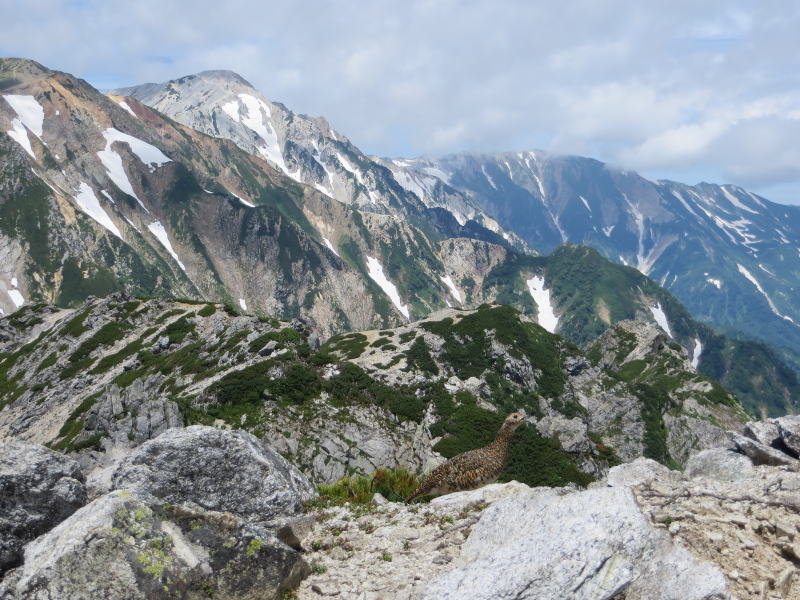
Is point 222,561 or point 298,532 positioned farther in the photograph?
point 298,532

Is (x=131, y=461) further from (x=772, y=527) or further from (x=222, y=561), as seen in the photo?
(x=772, y=527)

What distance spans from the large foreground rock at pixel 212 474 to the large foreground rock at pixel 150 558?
2.58 meters

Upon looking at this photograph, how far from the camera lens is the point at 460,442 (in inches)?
2414

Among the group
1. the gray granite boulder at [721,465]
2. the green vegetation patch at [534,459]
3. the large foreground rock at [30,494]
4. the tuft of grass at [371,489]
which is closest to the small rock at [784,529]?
the gray granite boulder at [721,465]

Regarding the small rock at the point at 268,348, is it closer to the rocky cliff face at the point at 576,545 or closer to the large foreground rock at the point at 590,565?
the rocky cliff face at the point at 576,545

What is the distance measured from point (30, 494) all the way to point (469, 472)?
1076cm

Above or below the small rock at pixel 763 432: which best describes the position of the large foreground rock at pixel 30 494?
above

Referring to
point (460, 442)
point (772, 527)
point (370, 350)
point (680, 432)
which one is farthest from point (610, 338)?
point (772, 527)

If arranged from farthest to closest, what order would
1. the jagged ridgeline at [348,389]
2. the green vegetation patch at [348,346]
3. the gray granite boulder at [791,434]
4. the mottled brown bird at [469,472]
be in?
the green vegetation patch at [348,346] → the jagged ridgeline at [348,389] → the gray granite boulder at [791,434] → the mottled brown bird at [469,472]

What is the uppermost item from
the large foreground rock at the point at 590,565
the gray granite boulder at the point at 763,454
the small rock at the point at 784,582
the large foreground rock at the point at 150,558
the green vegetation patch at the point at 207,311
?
the green vegetation patch at the point at 207,311

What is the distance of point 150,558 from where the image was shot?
7.87m

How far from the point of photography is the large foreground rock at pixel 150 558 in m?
7.34

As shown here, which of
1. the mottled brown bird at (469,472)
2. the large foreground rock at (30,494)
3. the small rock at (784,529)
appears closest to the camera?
the large foreground rock at (30,494)

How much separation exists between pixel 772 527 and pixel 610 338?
19519cm
